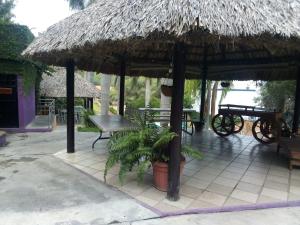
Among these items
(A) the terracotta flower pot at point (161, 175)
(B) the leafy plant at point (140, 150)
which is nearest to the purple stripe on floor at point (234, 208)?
(A) the terracotta flower pot at point (161, 175)

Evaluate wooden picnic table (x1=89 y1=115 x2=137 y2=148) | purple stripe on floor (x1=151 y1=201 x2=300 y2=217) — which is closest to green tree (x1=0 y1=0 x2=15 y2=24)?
wooden picnic table (x1=89 y1=115 x2=137 y2=148)

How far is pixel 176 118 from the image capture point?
137 inches

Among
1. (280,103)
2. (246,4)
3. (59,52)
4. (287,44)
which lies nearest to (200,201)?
(287,44)

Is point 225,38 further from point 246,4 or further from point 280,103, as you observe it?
point 280,103

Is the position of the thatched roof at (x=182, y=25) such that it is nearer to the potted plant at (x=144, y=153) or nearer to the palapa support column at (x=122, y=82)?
the potted plant at (x=144, y=153)

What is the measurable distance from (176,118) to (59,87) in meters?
14.1

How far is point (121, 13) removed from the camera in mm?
3471

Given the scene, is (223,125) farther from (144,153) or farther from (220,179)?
(144,153)

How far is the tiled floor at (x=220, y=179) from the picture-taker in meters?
3.56

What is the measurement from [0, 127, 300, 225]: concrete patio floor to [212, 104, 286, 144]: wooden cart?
1274mm

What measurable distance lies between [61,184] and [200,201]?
2064 millimetres

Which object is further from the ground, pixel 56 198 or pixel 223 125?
pixel 223 125

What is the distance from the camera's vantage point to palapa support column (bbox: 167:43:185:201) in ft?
11.1

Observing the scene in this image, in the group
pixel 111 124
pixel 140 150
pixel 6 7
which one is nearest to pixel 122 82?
pixel 111 124
